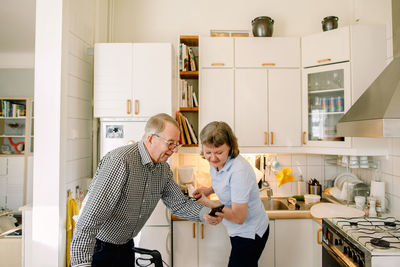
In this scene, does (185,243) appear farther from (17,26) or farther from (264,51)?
(17,26)

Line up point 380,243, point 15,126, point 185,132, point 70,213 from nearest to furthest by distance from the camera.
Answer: point 380,243 < point 70,213 < point 185,132 < point 15,126

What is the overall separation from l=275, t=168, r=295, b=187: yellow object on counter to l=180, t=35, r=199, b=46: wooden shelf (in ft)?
5.34

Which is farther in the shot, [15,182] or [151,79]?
[15,182]

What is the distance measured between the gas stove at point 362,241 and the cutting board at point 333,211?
0.46 feet

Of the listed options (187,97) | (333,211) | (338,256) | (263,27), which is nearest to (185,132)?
(187,97)

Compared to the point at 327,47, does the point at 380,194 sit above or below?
below

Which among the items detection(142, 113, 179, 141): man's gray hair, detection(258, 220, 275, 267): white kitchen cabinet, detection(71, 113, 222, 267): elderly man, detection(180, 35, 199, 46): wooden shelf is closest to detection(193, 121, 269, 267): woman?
detection(71, 113, 222, 267): elderly man

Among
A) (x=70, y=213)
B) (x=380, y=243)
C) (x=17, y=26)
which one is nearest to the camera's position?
(x=380, y=243)

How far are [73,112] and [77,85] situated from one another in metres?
0.25

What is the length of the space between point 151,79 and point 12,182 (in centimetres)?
382

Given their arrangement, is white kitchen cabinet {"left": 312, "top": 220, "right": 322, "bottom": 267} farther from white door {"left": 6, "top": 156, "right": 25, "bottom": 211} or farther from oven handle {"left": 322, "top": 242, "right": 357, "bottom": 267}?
white door {"left": 6, "top": 156, "right": 25, "bottom": 211}

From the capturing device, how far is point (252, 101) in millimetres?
2564

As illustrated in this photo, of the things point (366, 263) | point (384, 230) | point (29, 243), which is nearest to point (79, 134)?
point (29, 243)

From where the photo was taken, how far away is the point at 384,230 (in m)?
1.71
